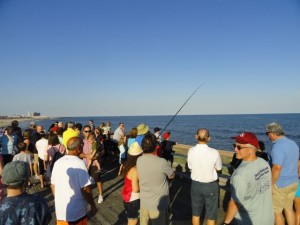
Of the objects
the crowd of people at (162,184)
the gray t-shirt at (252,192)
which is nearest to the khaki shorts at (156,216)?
the crowd of people at (162,184)

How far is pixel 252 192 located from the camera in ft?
8.54

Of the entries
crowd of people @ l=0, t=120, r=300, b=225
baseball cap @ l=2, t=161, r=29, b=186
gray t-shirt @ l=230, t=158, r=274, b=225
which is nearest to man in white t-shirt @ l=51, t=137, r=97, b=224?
crowd of people @ l=0, t=120, r=300, b=225

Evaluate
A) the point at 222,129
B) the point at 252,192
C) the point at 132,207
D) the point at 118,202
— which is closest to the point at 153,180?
the point at 132,207

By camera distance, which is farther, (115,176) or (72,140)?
(115,176)

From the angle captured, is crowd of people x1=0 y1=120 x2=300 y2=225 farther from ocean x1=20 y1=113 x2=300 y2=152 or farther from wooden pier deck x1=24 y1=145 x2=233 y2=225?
ocean x1=20 y1=113 x2=300 y2=152

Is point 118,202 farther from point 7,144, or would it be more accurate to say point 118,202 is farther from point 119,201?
point 7,144

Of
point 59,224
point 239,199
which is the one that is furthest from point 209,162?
point 59,224

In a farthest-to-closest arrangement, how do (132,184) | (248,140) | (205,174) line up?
(205,174)
(132,184)
(248,140)

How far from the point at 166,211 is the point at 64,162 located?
59.7 inches

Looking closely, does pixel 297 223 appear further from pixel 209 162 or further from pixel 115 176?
pixel 115 176

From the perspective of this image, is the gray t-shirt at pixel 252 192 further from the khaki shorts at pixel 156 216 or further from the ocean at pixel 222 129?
the ocean at pixel 222 129

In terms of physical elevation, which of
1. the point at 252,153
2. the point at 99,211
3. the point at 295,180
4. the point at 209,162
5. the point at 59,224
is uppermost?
the point at 252,153

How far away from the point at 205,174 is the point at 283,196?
4.03 ft

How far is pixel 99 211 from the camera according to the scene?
542 centimetres
